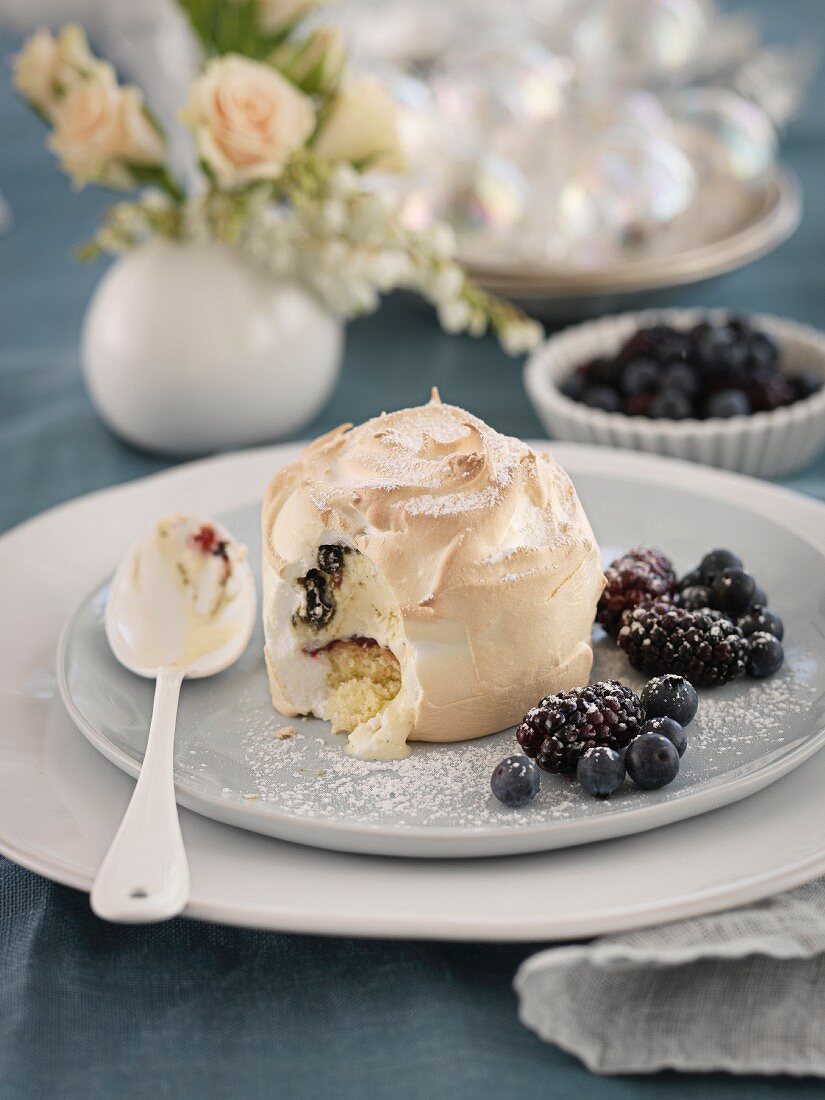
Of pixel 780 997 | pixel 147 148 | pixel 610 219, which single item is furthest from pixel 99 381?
pixel 780 997

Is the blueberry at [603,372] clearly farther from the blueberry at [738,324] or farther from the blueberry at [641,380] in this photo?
the blueberry at [738,324]

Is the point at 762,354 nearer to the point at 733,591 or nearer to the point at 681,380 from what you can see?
the point at 681,380

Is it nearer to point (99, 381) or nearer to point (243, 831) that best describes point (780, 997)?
point (243, 831)

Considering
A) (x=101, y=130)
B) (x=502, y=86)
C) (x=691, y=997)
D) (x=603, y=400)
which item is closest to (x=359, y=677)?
(x=691, y=997)

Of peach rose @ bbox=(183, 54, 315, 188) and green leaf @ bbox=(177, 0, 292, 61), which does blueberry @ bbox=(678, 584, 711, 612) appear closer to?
peach rose @ bbox=(183, 54, 315, 188)

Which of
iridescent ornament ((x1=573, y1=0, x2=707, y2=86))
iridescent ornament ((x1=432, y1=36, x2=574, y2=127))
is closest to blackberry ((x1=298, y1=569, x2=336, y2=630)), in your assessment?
iridescent ornament ((x1=432, y1=36, x2=574, y2=127))

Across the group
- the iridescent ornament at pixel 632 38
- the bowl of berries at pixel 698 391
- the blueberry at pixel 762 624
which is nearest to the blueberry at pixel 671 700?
the blueberry at pixel 762 624
